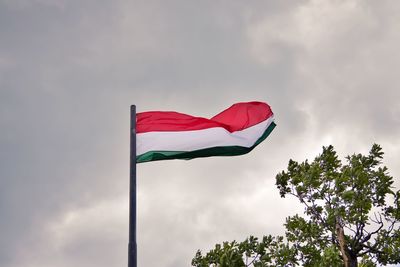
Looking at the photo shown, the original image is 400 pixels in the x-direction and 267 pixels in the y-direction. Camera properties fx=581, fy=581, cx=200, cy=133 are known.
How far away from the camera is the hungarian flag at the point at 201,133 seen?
11.9m

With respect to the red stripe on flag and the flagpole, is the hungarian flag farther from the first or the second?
the flagpole

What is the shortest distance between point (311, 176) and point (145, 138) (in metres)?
11.4

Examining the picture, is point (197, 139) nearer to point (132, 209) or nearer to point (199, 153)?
point (199, 153)

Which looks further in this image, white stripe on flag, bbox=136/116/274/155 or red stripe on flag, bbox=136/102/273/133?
red stripe on flag, bbox=136/102/273/133

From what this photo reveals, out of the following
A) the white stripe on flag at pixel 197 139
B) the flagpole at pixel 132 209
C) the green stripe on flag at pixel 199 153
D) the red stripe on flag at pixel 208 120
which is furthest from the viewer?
the red stripe on flag at pixel 208 120

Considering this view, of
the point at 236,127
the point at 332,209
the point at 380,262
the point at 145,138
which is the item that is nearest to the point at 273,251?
the point at 332,209

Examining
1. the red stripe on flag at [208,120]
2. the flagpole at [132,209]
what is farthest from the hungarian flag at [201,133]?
the flagpole at [132,209]

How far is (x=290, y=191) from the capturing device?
894 inches

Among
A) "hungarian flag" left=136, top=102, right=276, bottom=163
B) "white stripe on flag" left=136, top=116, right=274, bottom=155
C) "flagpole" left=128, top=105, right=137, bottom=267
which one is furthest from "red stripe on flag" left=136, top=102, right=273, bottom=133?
"flagpole" left=128, top=105, right=137, bottom=267

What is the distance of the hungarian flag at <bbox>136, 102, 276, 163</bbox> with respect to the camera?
38.9ft

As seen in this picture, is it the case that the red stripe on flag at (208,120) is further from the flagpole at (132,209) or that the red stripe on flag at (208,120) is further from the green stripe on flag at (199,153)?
the flagpole at (132,209)

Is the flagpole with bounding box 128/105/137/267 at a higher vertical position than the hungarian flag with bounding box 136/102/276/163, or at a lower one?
lower

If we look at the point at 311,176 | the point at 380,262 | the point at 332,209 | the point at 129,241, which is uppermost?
the point at 311,176

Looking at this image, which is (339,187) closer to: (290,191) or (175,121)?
(290,191)
